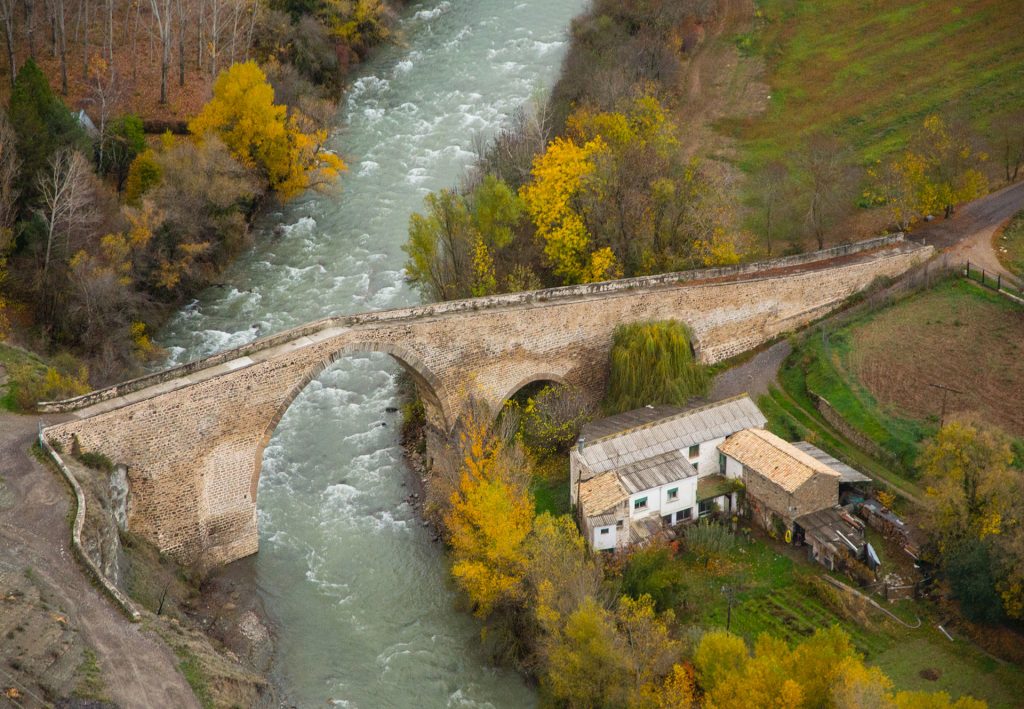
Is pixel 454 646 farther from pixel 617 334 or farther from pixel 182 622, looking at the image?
pixel 617 334

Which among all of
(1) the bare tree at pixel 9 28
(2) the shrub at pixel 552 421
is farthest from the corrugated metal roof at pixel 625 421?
(1) the bare tree at pixel 9 28

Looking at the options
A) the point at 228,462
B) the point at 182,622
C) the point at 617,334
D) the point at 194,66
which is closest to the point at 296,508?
the point at 228,462

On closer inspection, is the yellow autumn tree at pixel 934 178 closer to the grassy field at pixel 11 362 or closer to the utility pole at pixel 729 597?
the utility pole at pixel 729 597

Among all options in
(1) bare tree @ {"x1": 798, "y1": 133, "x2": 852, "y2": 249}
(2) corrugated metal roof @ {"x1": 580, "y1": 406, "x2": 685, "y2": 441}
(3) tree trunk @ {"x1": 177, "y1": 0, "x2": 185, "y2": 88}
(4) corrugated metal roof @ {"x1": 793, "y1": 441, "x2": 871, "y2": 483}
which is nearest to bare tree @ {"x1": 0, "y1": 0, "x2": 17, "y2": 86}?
(3) tree trunk @ {"x1": 177, "y1": 0, "x2": 185, "y2": 88}

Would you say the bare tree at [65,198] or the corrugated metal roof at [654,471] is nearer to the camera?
the corrugated metal roof at [654,471]

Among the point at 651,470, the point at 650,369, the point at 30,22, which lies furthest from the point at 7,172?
the point at 651,470

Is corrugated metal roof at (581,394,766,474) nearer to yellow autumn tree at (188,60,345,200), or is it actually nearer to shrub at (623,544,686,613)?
shrub at (623,544,686,613)
